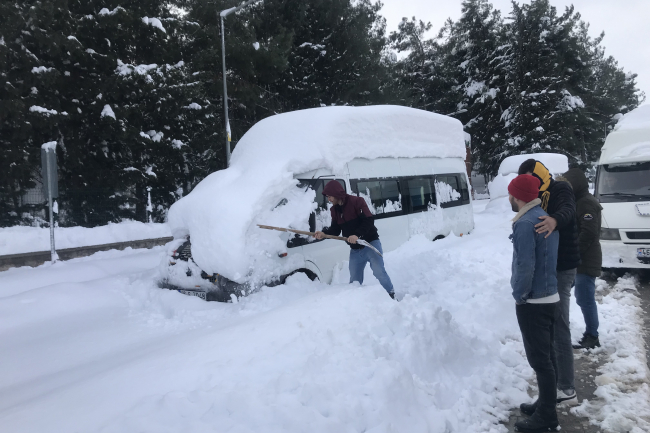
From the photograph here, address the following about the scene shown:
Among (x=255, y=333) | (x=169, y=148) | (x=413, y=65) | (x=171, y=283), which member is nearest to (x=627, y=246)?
(x=255, y=333)

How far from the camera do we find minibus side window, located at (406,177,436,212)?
8.81 m

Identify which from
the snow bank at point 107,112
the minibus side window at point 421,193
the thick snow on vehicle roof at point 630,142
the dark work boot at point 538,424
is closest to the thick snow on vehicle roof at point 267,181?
the minibus side window at point 421,193

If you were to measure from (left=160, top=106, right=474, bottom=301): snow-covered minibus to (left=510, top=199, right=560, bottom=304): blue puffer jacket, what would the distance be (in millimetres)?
3078

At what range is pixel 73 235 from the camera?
481 inches

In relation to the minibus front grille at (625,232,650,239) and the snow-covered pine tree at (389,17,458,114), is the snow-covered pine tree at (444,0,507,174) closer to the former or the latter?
the snow-covered pine tree at (389,17,458,114)

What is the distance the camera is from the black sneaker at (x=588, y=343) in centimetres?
488

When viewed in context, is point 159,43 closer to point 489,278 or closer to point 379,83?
point 379,83

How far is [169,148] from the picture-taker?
621 inches

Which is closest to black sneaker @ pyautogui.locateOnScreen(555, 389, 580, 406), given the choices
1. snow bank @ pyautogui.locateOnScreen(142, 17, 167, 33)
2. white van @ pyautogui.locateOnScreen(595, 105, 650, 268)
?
white van @ pyautogui.locateOnScreen(595, 105, 650, 268)

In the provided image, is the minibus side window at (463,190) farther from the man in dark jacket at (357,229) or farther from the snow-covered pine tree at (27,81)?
the snow-covered pine tree at (27,81)

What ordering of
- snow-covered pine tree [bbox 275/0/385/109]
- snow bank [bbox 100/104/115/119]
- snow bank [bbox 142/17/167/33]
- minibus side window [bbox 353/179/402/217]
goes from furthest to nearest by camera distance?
snow-covered pine tree [bbox 275/0/385/109] < snow bank [bbox 142/17/167/33] < snow bank [bbox 100/104/115/119] < minibus side window [bbox 353/179/402/217]

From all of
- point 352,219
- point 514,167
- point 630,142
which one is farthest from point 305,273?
point 514,167

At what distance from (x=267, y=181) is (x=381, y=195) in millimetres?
2576

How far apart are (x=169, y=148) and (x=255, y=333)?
13006 mm
